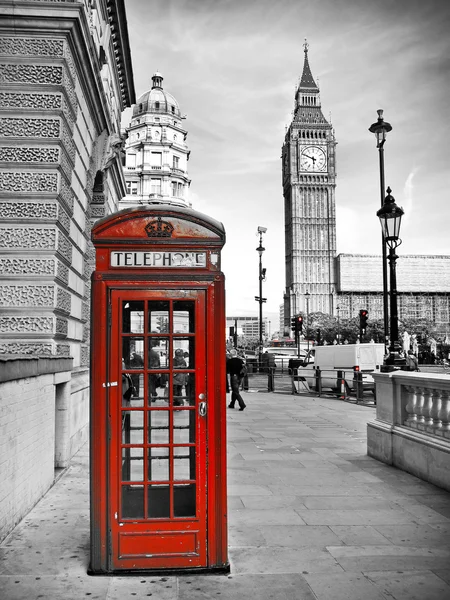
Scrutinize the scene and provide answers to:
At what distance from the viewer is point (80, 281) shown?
33.4 ft

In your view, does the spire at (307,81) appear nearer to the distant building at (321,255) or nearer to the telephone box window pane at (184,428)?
the distant building at (321,255)

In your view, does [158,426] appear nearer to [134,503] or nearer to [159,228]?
[134,503]

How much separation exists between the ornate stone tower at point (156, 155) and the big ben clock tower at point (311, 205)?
77884 millimetres

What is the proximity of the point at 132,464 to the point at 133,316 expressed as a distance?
1.14 meters

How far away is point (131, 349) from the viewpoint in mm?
4270

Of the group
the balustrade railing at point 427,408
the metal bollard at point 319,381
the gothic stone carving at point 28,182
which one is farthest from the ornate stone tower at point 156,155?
the balustrade railing at point 427,408

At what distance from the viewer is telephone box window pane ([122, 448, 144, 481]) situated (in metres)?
4.25

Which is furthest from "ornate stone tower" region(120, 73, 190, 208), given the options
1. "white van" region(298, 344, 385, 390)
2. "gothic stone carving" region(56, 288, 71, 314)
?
"gothic stone carving" region(56, 288, 71, 314)

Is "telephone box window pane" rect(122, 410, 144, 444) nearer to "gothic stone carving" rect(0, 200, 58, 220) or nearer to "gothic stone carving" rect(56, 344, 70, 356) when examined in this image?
"gothic stone carving" rect(56, 344, 70, 356)

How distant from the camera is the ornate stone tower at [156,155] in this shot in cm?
6756

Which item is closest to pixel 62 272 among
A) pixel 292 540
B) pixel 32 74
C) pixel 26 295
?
pixel 26 295

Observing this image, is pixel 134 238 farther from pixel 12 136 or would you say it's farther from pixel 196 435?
pixel 12 136

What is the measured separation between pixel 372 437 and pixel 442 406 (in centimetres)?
225

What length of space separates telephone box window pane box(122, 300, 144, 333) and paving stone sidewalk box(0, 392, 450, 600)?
183 cm
